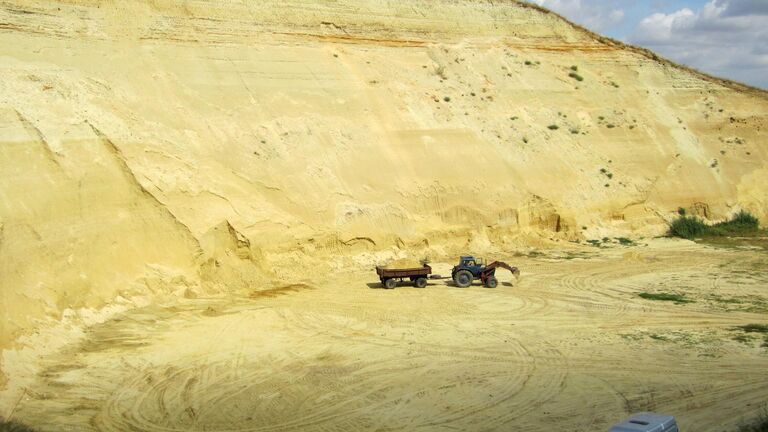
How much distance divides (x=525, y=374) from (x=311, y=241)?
9.76 m

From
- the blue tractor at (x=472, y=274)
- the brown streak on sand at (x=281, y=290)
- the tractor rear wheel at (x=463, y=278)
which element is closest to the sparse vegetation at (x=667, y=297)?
the blue tractor at (x=472, y=274)

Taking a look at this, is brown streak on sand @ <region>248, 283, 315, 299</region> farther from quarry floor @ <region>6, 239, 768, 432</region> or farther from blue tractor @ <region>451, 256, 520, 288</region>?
blue tractor @ <region>451, 256, 520, 288</region>

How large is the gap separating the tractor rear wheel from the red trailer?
0.80m

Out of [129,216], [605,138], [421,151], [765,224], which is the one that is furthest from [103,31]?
[765,224]

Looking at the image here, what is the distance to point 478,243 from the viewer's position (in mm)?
25453

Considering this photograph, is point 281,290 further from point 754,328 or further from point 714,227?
point 714,227

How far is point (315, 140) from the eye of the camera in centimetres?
2406

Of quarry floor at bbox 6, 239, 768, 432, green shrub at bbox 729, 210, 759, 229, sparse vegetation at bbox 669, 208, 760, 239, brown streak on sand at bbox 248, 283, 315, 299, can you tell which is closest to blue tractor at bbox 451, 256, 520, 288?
quarry floor at bbox 6, 239, 768, 432

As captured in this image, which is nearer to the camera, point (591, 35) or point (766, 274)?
point (766, 274)

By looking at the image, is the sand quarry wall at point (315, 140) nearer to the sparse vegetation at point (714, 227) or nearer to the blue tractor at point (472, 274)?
the sparse vegetation at point (714, 227)

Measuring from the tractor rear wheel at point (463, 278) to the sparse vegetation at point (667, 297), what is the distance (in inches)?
181

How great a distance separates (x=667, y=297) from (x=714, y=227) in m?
11.8

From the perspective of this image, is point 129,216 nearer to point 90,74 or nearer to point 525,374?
point 90,74

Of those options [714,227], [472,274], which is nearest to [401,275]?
[472,274]
